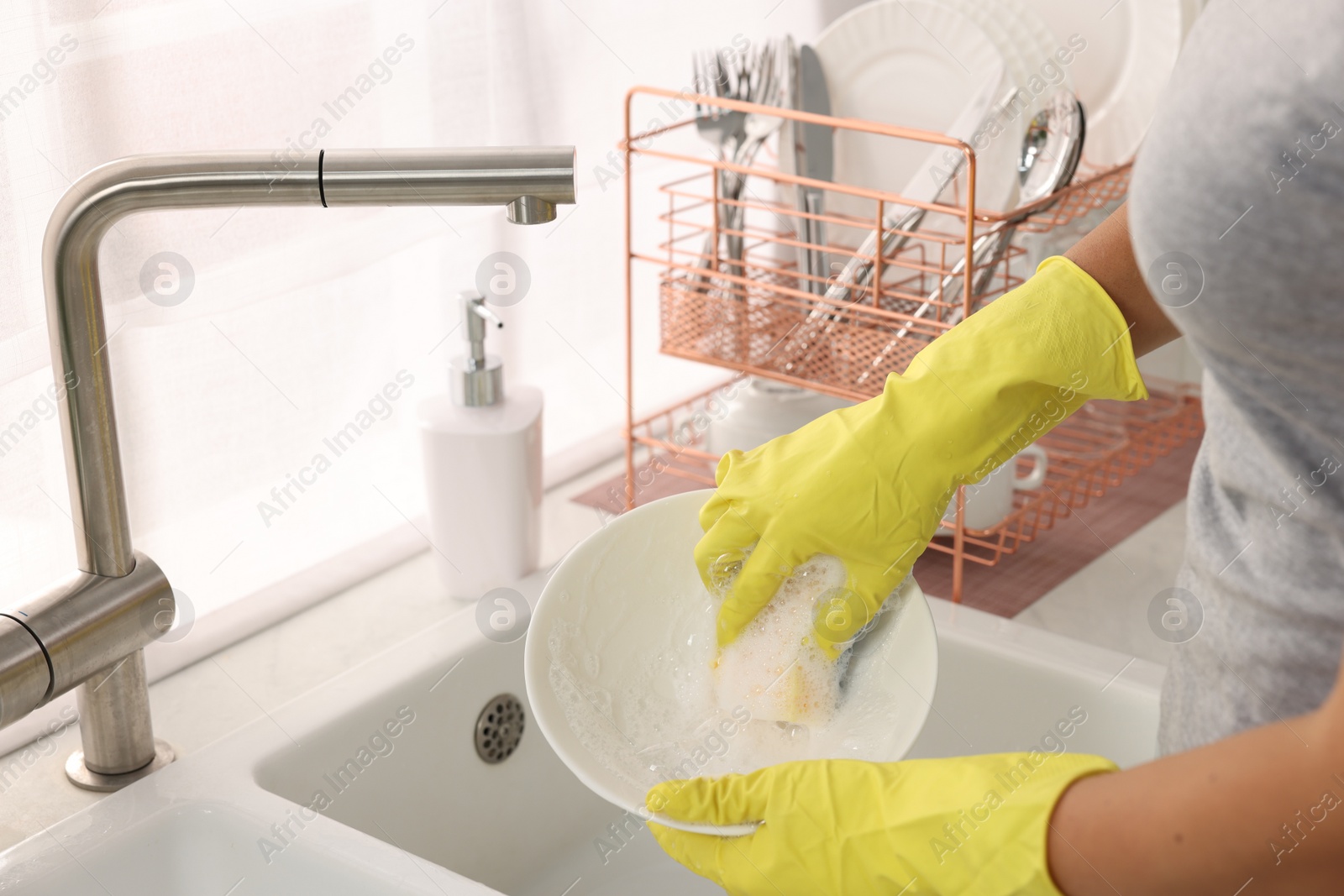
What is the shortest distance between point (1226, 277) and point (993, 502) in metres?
0.58

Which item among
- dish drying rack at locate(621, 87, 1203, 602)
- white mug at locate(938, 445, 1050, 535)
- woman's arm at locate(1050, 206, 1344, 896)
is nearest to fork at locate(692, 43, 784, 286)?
dish drying rack at locate(621, 87, 1203, 602)

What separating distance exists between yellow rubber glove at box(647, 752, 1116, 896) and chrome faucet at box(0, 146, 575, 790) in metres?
0.30

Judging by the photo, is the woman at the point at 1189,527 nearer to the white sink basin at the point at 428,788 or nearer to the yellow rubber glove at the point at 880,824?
the yellow rubber glove at the point at 880,824

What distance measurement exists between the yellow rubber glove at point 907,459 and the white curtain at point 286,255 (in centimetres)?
45

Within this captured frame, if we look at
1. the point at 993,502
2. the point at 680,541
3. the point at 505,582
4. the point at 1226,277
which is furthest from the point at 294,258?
the point at 1226,277

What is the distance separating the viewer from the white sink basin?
70 centimetres

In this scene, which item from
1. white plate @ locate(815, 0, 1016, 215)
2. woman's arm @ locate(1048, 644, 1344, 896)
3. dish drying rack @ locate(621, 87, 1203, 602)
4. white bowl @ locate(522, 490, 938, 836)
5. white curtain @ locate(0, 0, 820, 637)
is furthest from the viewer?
white plate @ locate(815, 0, 1016, 215)

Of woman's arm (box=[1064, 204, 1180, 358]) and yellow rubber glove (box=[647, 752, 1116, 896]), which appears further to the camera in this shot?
woman's arm (box=[1064, 204, 1180, 358])

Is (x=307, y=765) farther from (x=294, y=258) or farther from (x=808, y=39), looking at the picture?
(x=808, y=39)

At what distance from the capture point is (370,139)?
41.3 inches

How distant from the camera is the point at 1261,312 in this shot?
496 millimetres

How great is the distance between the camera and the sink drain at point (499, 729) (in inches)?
36.7

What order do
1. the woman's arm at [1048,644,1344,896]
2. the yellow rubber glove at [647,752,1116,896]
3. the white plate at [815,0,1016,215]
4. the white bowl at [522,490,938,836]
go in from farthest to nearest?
the white plate at [815,0,1016,215]
the white bowl at [522,490,938,836]
the yellow rubber glove at [647,752,1116,896]
the woman's arm at [1048,644,1344,896]

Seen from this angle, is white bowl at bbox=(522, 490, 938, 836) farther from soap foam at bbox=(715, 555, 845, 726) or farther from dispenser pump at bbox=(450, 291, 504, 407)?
dispenser pump at bbox=(450, 291, 504, 407)
